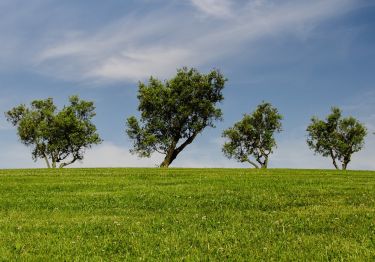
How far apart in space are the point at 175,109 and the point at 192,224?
5908cm

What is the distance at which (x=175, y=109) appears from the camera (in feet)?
240

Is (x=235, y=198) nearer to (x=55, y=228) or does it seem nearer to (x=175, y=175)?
(x=55, y=228)

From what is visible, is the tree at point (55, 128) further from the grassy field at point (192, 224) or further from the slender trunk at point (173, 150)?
the grassy field at point (192, 224)

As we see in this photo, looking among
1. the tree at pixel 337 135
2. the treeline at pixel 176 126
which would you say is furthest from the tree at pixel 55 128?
the tree at pixel 337 135

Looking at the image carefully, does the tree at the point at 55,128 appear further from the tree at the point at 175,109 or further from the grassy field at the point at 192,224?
→ the grassy field at the point at 192,224

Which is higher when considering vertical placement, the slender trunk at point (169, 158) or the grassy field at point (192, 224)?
the slender trunk at point (169, 158)

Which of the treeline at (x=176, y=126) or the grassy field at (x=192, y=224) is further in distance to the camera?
the treeline at (x=176, y=126)

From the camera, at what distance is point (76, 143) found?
267 ft

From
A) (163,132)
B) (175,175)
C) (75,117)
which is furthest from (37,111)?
(175,175)

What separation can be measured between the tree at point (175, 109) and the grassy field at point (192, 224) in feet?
155

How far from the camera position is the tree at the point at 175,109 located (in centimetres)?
7231

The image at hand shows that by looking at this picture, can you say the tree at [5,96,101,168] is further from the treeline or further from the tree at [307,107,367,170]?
the tree at [307,107,367,170]

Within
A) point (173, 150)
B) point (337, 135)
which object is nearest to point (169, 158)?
point (173, 150)

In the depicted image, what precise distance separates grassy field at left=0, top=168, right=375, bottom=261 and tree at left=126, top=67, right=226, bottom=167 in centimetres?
4720
